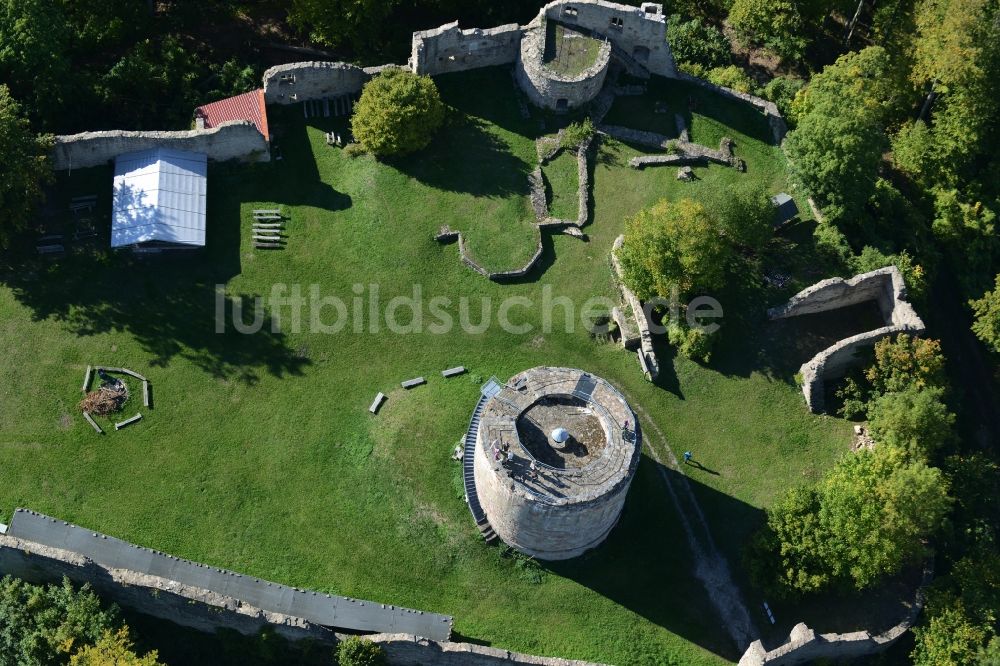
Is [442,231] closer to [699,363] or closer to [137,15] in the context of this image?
[699,363]

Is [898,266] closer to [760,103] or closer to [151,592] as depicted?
[760,103]

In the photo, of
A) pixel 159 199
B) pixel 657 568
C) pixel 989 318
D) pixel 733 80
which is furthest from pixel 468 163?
pixel 989 318

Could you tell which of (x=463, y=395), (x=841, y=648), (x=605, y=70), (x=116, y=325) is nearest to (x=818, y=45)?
(x=605, y=70)

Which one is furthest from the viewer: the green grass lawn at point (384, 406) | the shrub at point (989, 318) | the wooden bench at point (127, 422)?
the shrub at point (989, 318)

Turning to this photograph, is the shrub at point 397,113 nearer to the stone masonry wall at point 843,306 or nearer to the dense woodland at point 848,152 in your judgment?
the dense woodland at point 848,152

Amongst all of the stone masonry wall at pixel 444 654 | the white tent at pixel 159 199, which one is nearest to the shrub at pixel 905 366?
the stone masonry wall at pixel 444 654

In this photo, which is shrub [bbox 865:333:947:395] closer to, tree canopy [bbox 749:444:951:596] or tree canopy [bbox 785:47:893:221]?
tree canopy [bbox 749:444:951:596]

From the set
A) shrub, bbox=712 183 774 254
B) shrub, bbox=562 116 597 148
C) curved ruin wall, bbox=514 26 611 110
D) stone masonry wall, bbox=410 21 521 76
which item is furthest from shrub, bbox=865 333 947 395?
stone masonry wall, bbox=410 21 521 76
